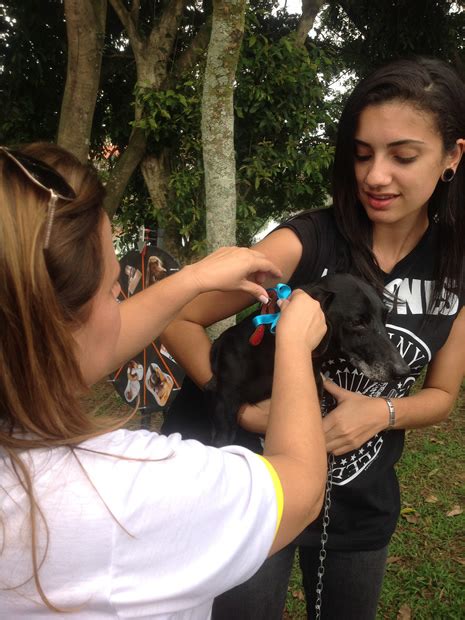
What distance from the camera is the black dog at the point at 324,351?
1.63 meters

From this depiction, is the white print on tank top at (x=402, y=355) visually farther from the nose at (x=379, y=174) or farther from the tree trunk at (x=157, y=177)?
the tree trunk at (x=157, y=177)

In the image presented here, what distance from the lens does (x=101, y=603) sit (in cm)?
83

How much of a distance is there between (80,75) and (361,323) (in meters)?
3.94

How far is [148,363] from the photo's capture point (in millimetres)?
3545

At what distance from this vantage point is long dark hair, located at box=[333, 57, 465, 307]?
1.52 metres

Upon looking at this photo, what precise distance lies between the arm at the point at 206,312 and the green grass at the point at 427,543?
7.09 feet

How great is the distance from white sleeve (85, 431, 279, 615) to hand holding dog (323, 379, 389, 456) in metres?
0.62

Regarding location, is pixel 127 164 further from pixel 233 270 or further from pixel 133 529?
pixel 133 529

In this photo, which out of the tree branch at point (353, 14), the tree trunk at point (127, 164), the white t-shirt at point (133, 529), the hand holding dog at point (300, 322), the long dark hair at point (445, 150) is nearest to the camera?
the white t-shirt at point (133, 529)

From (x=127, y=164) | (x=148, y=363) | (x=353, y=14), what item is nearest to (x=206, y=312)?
(x=148, y=363)

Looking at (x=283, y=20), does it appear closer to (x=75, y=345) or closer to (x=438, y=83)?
(x=438, y=83)

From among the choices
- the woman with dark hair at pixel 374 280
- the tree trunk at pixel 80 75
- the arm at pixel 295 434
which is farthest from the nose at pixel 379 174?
the tree trunk at pixel 80 75

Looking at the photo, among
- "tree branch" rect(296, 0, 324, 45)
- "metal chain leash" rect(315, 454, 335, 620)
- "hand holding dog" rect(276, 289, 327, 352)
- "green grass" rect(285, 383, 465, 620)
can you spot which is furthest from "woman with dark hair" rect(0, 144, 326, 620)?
"tree branch" rect(296, 0, 324, 45)

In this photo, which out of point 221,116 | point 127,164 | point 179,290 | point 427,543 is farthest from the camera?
point 127,164
